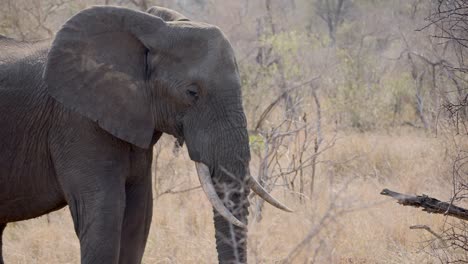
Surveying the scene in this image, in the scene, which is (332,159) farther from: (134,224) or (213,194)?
(213,194)

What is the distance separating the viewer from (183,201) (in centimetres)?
665

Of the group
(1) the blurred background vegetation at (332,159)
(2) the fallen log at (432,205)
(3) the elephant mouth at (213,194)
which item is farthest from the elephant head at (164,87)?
(2) the fallen log at (432,205)

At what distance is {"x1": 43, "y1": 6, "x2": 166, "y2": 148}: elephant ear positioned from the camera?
3949mm

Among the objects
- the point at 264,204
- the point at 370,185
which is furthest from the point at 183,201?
the point at 370,185

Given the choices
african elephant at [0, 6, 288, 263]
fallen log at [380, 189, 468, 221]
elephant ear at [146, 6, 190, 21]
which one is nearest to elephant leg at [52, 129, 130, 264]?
african elephant at [0, 6, 288, 263]

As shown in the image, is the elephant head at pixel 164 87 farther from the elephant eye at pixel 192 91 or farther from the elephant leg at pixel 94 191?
the elephant leg at pixel 94 191

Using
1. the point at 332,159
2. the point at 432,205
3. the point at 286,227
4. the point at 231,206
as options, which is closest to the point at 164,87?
the point at 231,206

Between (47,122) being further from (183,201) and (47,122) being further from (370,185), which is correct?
(370,185)

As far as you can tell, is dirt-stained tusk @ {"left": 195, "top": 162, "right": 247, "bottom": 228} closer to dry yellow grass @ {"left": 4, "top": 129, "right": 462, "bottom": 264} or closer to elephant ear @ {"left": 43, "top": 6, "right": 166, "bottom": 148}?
elephant ear @ {"left": 43, "top": 6, "right": 166, "bottom": 148}

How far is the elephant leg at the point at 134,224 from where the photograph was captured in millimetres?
4223

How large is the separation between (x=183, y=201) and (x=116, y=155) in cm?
271

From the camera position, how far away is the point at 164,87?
3949 mm

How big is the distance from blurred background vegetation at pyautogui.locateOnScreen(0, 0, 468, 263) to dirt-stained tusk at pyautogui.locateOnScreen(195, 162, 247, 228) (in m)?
0.18

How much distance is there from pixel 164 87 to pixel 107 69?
0.29 m
